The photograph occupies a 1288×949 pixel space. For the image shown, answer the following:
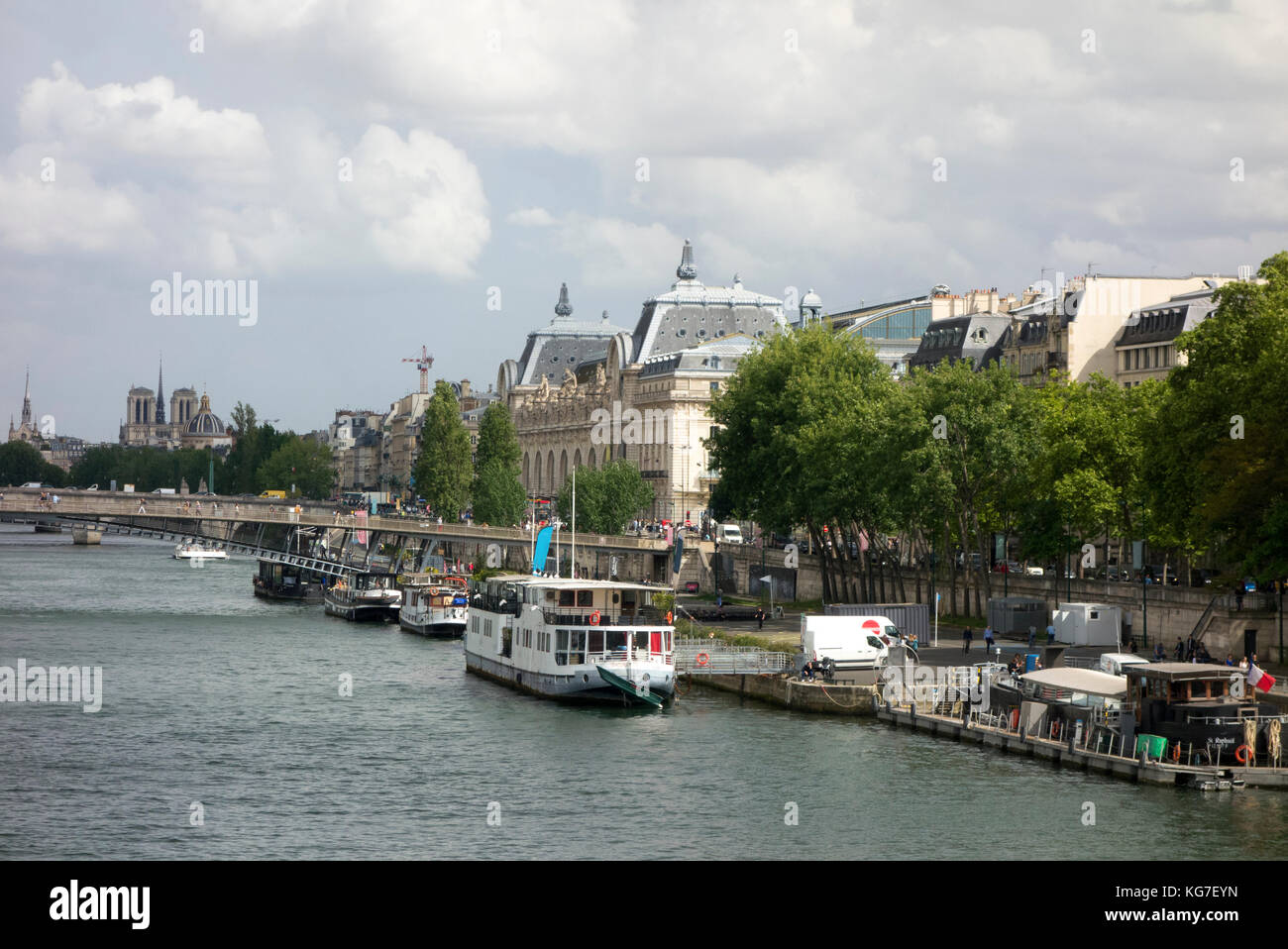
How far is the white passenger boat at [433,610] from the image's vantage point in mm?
93562

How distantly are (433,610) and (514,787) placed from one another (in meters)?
49.8

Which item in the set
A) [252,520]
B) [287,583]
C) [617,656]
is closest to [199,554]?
[287,583]

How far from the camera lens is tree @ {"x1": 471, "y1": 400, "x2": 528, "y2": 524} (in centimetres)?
14850

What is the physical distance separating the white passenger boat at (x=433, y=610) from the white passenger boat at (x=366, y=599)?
4020 millimetres

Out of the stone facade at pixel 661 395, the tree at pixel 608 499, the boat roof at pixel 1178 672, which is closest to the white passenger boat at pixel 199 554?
the stone facade at pixel 661 395

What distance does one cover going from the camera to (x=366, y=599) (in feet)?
341

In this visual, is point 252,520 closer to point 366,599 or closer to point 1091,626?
point 366,599

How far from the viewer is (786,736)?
175 ft

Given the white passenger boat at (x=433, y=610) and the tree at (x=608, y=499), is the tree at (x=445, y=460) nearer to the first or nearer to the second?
the tree at (x=608, y=499)
